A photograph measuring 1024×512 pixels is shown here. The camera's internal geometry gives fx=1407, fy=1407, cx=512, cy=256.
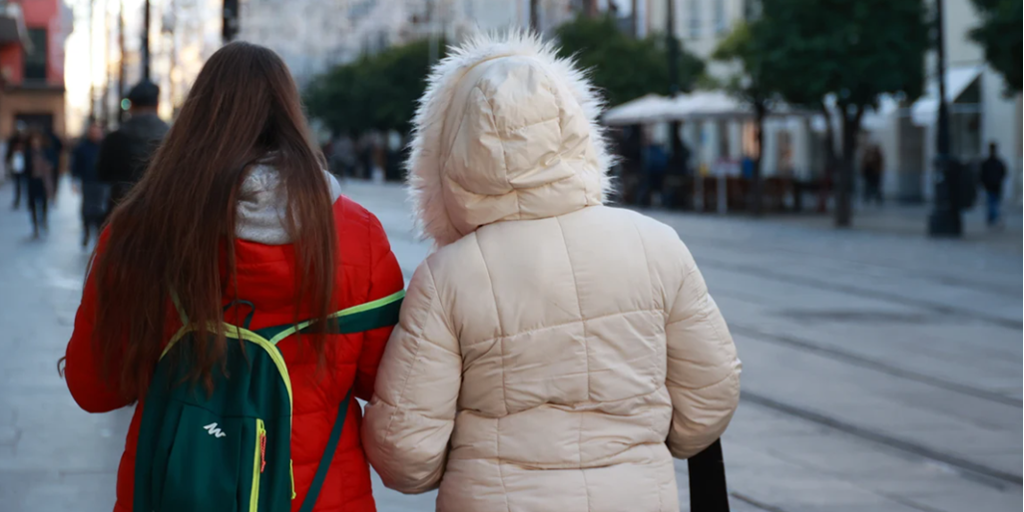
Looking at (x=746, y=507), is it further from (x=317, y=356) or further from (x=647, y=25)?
(x=647, y=25)

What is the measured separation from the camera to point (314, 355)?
274 centimetres

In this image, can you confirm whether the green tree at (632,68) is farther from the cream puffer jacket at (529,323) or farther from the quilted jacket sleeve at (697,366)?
the cream puffer jacket at (529,323)

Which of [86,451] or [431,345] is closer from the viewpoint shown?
[431,345]

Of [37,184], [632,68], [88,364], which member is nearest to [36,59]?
[632,68]

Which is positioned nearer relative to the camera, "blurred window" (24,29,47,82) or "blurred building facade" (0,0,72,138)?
"blurred building facade" (0,0,72,138)

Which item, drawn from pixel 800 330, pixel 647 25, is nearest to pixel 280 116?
pixel 800 330

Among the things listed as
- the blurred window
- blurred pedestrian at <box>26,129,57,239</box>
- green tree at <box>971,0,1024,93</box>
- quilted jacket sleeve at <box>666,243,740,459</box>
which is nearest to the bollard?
quilted jacket sleeve at <box>666,243,740,459</box>

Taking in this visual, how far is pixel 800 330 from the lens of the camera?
1100cm

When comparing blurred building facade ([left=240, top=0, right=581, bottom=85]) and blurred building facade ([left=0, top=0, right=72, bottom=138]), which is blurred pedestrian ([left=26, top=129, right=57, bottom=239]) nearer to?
blurred building facade ([left=0, top=0, right=72, bottom=138])

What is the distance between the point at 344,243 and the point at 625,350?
1.92ft

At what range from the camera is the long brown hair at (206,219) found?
2.63 meters

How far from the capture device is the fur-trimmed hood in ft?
8.63

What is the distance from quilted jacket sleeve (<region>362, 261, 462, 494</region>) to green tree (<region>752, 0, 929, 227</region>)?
2212 centimetres

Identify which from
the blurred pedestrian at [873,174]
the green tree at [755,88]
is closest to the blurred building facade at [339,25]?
the blurred pedestrian at [873,174]
